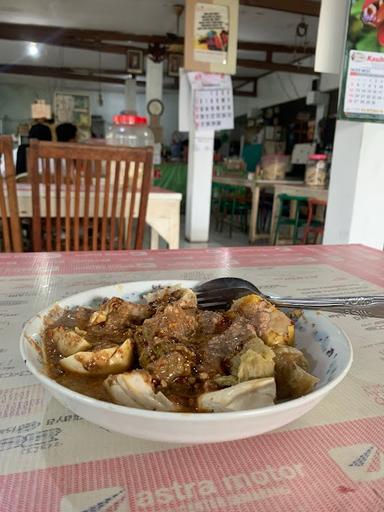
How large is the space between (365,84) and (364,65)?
76mm

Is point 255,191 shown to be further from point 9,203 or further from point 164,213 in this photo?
point 9,203

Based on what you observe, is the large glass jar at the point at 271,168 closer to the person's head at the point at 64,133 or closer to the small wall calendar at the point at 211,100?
the small wall calendar at the point at 211,100

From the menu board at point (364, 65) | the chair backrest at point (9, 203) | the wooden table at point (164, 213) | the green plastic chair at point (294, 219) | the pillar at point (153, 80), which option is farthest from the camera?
the pillar at point (153, 80)

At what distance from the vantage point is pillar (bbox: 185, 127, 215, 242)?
432cm

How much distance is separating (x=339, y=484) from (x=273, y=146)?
961 cm

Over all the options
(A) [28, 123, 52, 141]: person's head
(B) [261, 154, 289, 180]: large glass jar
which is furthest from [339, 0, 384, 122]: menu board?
(B) [261, 154, 289, 180]: large glass jar

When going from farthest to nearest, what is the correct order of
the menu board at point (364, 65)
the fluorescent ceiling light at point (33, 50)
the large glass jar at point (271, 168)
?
1. the fluorescent ceiling light at point (33, 50)
2. the large glass jar at point (271, 168)
3. the menu board at point (364, 65)

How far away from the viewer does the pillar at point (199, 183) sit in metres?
4.32

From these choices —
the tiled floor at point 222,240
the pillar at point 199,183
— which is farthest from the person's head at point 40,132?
the tiled floor at point 222,240

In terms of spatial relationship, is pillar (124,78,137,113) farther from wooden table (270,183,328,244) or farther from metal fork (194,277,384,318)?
metal fork (194,277,384,318)

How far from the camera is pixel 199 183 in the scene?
4.49 metres

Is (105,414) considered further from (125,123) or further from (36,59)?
(36,59)

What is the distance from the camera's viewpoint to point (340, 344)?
0.42m

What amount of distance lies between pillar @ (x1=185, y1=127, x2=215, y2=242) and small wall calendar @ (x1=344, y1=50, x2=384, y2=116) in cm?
259
